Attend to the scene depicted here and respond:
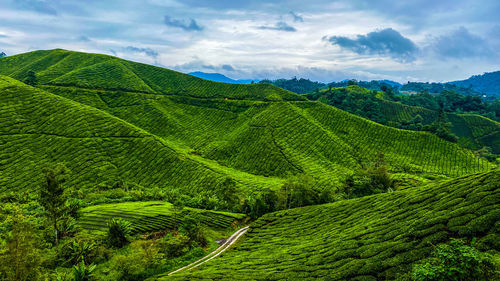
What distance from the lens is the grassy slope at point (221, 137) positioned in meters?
95.4

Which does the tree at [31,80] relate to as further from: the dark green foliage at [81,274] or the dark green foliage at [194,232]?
the dark green foliage at [81,274]

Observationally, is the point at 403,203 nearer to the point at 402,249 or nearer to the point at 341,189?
the point at 402,249

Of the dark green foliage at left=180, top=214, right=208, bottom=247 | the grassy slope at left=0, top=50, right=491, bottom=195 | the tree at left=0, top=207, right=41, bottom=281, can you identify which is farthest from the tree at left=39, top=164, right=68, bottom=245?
the grassy slope at left=0, top=50, right=491, bottom=195

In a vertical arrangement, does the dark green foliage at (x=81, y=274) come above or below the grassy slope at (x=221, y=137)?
below

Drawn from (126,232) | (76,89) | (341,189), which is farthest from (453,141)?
(76,89)

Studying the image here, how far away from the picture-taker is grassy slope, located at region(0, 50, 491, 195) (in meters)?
95.4

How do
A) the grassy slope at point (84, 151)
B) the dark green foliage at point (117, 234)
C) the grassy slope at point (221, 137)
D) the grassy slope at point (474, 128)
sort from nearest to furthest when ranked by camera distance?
the dark green foliage at point (117, 234), the grassy slope at point (84, 151), the grassy slope at point (221, 137), the grassy slope at point (474, 128)

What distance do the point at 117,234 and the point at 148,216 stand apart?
11434 millimetres

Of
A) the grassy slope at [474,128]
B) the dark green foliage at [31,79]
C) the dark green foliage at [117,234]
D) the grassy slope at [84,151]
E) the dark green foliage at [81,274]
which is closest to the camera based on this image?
the dark green foliage at [81,274]

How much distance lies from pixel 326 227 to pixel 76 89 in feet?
566

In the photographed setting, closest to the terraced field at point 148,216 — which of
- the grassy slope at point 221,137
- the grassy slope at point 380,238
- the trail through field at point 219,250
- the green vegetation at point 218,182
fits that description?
the green vegetation at point 218,182

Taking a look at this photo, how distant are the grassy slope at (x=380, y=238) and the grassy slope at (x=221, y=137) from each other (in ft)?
146

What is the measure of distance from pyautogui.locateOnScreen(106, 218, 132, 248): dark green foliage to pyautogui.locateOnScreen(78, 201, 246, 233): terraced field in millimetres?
6420

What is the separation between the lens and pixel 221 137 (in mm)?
137625
